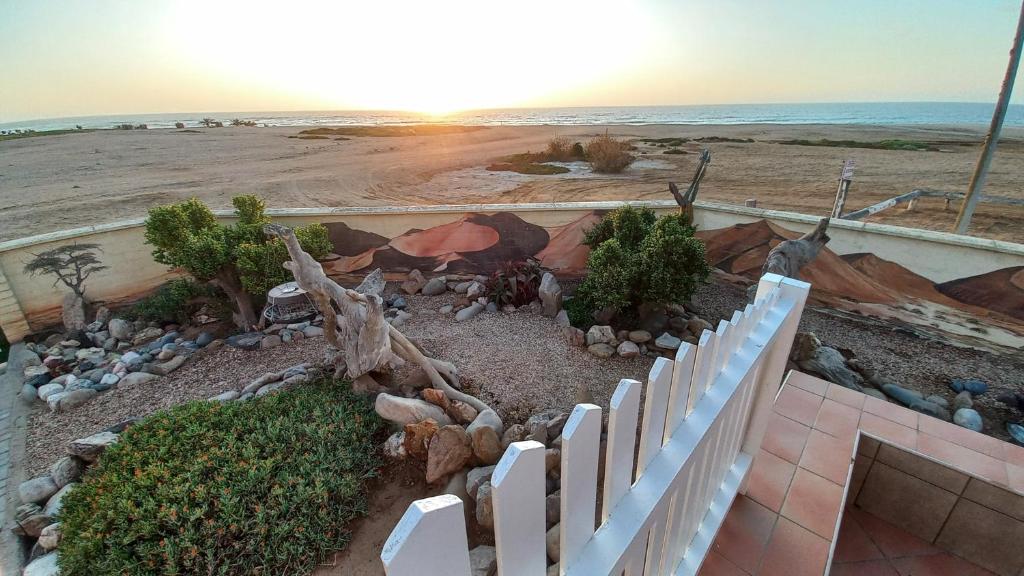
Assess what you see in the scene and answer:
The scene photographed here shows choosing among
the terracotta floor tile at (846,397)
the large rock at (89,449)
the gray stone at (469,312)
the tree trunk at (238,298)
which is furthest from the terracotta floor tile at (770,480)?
the tree trunk at (238,298)

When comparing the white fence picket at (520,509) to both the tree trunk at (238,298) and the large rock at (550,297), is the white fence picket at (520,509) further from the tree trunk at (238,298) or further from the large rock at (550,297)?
the tree trunk at (238,298)

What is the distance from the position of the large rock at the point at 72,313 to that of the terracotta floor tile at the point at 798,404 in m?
7.87

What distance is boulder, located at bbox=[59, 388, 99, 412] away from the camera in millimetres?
3779

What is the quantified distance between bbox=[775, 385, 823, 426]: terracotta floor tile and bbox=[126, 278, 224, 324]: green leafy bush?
6.33 m

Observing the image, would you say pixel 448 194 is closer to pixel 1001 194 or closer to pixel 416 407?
pixel 416 407

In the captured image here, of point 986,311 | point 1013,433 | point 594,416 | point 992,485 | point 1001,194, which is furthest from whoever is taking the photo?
point 1001,194

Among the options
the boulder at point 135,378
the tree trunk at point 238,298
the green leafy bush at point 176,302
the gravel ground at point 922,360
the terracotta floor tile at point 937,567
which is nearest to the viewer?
the terracotta floor tile at point 937,567

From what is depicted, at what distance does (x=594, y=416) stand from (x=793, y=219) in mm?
5430

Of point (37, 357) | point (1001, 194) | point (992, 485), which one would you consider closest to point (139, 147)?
point (37, 357)

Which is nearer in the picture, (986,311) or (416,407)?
(416,407)

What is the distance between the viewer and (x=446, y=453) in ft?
8.64

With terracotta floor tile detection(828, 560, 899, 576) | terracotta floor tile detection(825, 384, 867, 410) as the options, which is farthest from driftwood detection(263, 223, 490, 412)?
terracotta floor tile detection(825, 384, 867, 410)

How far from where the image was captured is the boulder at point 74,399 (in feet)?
12.4

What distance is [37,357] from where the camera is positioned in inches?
183
